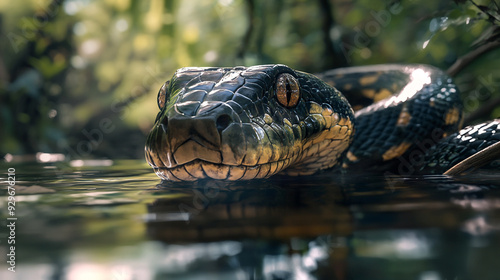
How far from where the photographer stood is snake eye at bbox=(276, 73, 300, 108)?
240cm

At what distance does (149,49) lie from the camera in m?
8.38

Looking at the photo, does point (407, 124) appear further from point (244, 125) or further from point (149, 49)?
point (149, 49)

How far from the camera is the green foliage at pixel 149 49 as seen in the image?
5688 mm

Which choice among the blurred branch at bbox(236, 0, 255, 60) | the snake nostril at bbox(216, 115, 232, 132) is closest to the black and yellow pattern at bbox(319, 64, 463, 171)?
the snake nostril at bbox(216, 115, 232, 132)

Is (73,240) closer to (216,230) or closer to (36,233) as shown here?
(36,233)

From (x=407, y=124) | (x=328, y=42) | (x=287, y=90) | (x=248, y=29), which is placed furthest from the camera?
(x=328, y=42)

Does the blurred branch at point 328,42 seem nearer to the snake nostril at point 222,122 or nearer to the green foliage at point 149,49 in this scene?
the green foliage at point 149,49

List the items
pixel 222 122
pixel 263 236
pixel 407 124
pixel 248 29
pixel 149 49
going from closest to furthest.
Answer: pixel 263 236 < pixel 222 122 < pixel 407 124 < pixel 248 29 < pixel 149 49

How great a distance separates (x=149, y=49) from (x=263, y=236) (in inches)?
310

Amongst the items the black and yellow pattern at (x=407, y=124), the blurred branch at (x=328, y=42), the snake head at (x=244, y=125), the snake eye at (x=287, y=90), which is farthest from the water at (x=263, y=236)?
the blurred branch at (x=328, y=42)

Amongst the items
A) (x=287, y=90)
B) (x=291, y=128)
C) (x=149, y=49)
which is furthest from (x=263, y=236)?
(x=149, y=49)

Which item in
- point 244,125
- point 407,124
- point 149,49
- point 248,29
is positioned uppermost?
point 149,49

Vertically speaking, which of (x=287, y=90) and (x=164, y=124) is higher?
(x=287, y=90)

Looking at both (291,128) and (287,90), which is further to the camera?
(287,90)
